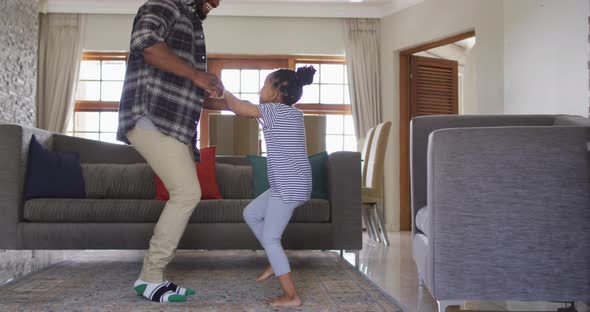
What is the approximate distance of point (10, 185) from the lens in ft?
10.6

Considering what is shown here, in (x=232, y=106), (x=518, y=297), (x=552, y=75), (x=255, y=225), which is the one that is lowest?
(x=518, y=297)

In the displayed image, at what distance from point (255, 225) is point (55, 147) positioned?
214 centimetres

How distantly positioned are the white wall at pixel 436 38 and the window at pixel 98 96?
3178 mm

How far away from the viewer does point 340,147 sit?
23.5ft

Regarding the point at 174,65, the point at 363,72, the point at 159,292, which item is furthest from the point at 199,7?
the point at 363,72

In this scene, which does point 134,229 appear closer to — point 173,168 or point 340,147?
point 173,168

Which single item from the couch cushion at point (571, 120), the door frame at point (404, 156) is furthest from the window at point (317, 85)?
the couch cushion at point (571, 120)

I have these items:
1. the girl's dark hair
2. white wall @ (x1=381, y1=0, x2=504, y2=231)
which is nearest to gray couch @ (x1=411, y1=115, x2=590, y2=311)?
the girl's dark hair

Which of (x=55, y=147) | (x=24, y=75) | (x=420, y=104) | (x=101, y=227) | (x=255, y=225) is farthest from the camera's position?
(x=420, y=104)

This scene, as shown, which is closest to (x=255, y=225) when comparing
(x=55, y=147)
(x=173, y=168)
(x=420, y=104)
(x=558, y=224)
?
(x=173, y=168)

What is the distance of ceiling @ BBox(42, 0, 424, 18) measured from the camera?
6.71m

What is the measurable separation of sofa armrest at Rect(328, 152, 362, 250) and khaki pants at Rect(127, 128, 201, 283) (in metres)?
1.25

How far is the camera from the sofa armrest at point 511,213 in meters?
1.85

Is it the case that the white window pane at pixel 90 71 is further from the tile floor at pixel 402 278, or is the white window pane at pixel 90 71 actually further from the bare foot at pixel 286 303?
the bare foot at pixel 286 303
